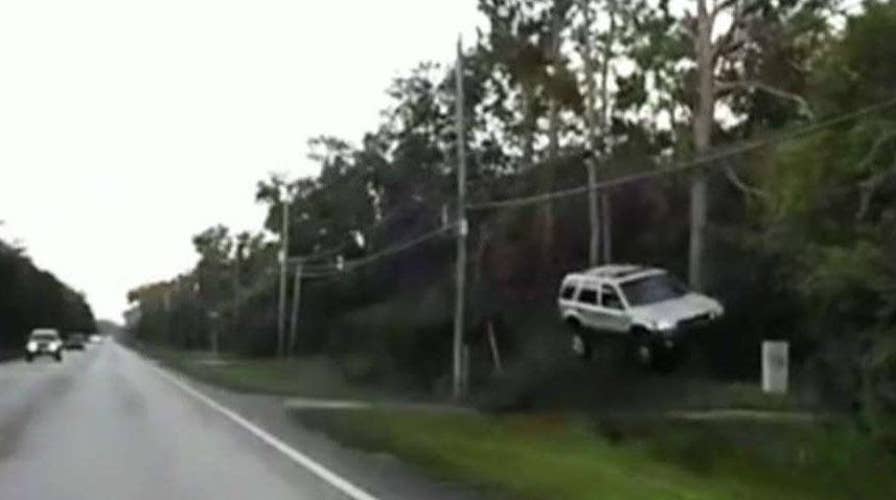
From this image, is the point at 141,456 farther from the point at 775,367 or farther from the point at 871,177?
the point at 775,367

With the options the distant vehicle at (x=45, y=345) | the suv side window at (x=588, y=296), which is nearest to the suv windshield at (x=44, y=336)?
the distant vehicle at (x=45, y=345)

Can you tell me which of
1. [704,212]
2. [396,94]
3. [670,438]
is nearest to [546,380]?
[704,212]

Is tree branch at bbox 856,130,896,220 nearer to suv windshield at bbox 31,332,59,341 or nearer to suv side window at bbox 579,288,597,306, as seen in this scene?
suv side window at bbox 579,288,597,306

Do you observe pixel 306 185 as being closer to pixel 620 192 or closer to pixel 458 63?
pixel 620 192

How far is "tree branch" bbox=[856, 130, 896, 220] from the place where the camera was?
34.9 m

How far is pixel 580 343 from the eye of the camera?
5400 cm

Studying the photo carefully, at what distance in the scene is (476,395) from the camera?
164 feet

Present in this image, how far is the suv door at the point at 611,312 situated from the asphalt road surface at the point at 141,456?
41.3ft

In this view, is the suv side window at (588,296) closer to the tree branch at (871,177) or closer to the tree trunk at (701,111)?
the tree trunk at (701,111)

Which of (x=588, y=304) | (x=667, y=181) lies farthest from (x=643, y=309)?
(x=667, y=181)

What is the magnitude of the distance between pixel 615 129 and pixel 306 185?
58927mm

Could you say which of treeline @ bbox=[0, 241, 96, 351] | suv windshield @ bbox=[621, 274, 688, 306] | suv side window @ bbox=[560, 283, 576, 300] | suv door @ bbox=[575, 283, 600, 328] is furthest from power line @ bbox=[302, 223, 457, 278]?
treeline @ bbox=[0, 241, 96, 351]

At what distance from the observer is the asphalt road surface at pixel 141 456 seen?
730 inches

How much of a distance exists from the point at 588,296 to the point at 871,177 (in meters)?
17.6
